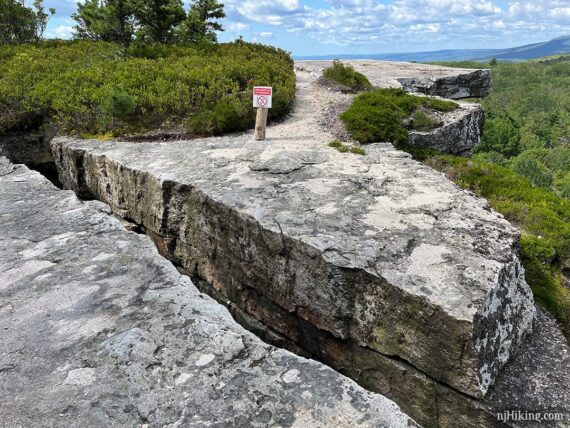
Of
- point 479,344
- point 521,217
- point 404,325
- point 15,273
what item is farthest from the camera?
point 521,217

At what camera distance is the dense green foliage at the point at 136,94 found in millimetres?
10359

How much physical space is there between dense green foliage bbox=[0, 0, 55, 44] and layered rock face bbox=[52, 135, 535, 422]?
1799 cm

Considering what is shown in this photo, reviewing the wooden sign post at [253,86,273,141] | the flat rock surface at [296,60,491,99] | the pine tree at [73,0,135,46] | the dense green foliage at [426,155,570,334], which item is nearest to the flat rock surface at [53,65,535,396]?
the wooden sign post at [253,86,273,141]

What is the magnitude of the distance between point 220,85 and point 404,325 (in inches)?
385

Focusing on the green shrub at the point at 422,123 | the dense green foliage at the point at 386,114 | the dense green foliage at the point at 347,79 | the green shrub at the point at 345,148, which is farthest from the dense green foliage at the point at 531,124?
the green shrub at the point at 345,148

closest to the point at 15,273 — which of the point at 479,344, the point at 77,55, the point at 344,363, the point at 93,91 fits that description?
the point at 344,363

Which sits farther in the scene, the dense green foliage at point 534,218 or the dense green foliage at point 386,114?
the dense green foliage at point 386,114

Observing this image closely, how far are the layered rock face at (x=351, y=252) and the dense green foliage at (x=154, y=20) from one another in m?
15.7

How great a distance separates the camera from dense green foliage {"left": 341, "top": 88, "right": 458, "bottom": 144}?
9.76 metres

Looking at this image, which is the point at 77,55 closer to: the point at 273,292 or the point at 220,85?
the point at 220,85

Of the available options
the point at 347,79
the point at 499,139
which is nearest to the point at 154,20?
the point at 347,79

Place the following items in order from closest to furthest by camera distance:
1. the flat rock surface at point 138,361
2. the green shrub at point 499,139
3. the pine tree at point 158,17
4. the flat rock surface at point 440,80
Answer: the flat rock surface at point 138,361
the flat rock surface at point 440,80
the pine tree at point 158,17
the green shrub at point 499,139

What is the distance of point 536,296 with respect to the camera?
20.2 feet

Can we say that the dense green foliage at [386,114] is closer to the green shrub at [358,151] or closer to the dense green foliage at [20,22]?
the green shrub at [358,151]
